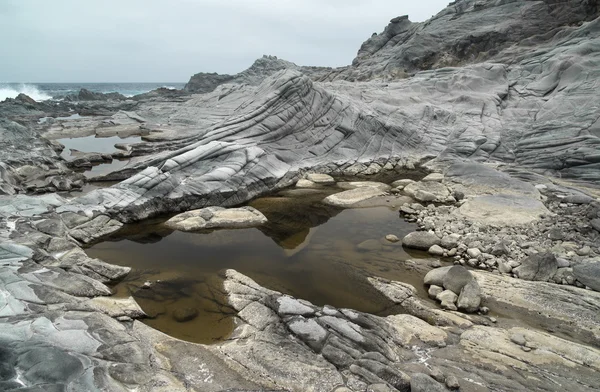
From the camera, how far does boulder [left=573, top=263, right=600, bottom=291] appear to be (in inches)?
335

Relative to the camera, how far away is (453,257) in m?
10.7

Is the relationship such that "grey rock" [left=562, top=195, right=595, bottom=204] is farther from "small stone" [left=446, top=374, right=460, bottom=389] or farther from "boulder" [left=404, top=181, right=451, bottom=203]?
"small stone" [left=446, top=374, right=460, bottom=389]

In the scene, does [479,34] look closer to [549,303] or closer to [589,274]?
[589,274]

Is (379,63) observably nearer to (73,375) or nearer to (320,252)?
(320,252)

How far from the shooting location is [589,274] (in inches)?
343

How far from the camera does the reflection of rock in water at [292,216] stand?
12180 mm

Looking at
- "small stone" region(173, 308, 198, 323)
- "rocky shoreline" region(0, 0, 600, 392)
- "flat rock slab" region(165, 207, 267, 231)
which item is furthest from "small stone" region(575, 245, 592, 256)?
"small stone" region(173, 308, 198, 323)

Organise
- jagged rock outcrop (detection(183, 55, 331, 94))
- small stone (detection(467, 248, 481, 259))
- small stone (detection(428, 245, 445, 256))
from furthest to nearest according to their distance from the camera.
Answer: jagged rock outcrop (detection(183, 55, 331, 94)) < small stone (detection(428, 245, 445, 256)) < small stone (detection(467, 248, 481, 259))

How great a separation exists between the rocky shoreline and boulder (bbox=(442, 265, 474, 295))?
5 centimetres

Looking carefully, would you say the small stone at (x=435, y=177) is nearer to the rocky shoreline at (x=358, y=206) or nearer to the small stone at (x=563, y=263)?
the rocky shoreline at (x=358, y=206)

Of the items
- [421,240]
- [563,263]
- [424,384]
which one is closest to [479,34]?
[421,240]

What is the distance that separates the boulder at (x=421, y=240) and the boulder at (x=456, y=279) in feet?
7.64

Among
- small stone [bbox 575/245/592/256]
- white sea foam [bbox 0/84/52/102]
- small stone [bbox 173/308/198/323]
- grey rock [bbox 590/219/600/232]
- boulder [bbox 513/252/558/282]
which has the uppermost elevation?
white sea foam [bbox 0/84/52/102]

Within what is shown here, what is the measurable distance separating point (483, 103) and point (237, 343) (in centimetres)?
2586
